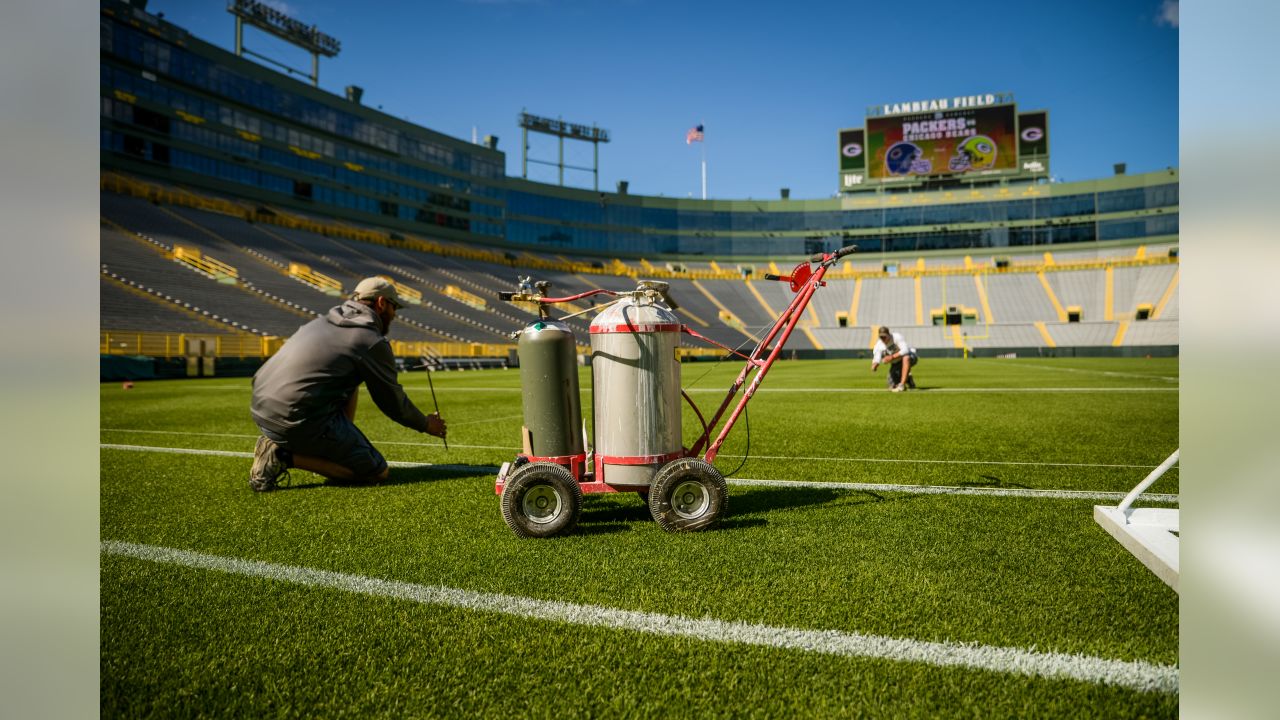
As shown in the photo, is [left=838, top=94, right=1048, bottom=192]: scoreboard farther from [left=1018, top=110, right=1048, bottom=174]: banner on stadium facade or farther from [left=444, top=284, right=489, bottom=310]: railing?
[left=444, top=284, right=489, bottom=310]: railing

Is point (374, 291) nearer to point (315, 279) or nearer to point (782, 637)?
point (782, 637)

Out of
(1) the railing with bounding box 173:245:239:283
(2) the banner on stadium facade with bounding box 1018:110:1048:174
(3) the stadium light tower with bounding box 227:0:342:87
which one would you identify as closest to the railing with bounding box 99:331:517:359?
(1) the railing with bounding box 173:245:239:283

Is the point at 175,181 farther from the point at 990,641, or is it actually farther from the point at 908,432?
the point at 990,641

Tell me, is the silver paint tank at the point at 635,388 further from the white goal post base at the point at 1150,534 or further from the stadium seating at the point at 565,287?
the stadium seating at the point at 565,287

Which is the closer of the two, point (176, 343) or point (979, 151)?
point (176, 343)

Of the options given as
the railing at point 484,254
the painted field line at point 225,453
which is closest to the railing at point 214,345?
the painted field line at point 225,453

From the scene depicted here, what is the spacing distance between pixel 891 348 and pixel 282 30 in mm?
58699

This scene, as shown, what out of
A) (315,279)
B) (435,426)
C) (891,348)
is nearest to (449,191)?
(315,279)

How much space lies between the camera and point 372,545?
3355 millimetres

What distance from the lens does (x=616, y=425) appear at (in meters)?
3.62

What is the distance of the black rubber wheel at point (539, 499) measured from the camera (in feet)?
11.3

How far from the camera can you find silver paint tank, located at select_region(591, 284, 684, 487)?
11.6ft

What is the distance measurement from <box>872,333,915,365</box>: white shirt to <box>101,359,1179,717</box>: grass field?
30.3ft

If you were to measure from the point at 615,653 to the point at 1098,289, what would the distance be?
70389 mm
